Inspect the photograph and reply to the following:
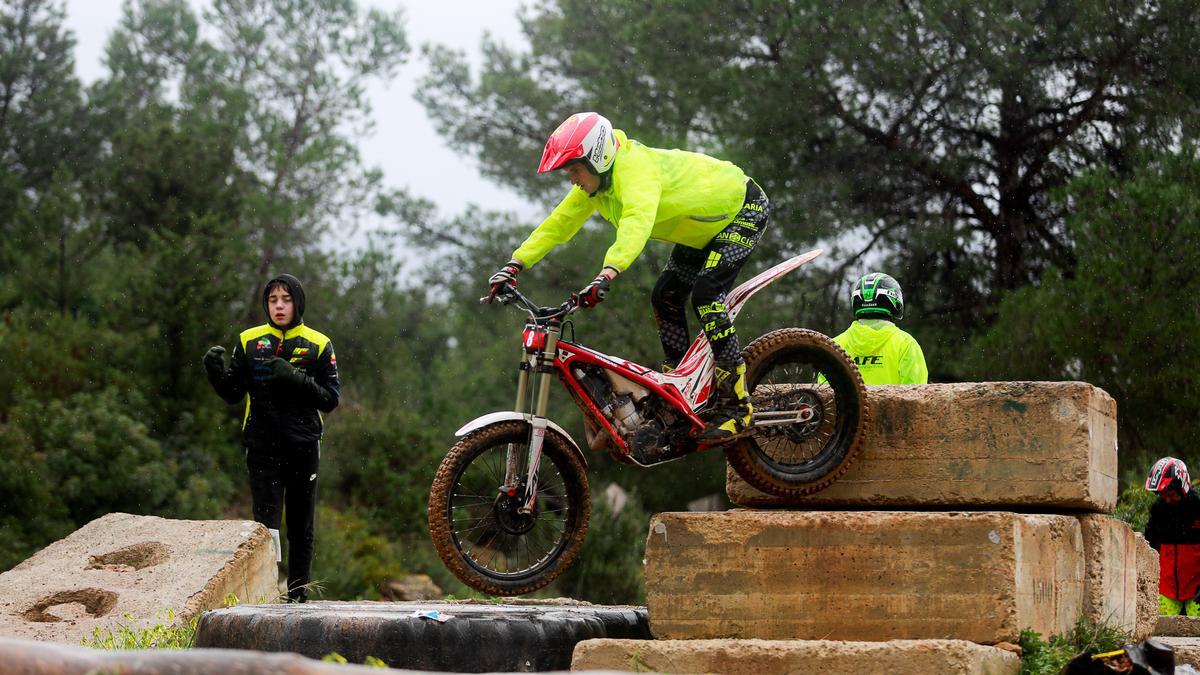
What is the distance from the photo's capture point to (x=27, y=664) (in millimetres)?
3783

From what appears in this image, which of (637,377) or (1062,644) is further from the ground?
(637,377)

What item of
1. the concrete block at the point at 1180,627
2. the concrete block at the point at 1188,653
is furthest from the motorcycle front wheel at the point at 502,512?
the concrete block at the point at 1180,627

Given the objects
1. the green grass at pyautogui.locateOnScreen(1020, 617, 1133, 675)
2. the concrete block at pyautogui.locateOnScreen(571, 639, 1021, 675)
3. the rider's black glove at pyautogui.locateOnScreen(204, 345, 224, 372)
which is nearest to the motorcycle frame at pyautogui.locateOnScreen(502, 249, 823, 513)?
the concrete block at pyautogui.locateOnScreen(571, 639, 1021, 675)

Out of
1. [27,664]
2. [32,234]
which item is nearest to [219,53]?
[32,234]

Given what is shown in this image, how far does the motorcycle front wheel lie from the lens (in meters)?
6.09

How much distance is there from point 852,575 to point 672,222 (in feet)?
5.95

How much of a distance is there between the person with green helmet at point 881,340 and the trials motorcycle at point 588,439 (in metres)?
0.97

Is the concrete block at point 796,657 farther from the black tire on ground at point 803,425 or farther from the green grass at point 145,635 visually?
the green grass at point 145,635

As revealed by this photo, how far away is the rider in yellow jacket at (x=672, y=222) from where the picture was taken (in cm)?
636

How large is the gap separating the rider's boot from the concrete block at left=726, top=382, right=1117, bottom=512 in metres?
0.50

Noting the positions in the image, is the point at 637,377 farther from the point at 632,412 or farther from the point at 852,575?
the point at 852,575

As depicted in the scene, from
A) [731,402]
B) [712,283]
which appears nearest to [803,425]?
[731,402]

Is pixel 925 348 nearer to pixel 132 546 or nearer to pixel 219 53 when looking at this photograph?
pixel 132 546

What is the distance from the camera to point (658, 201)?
6445 millimetres
